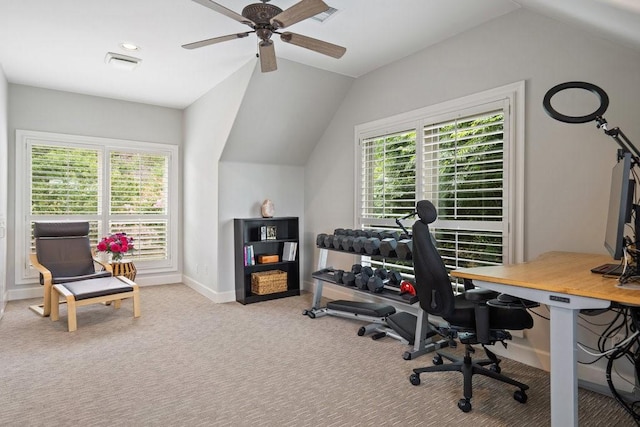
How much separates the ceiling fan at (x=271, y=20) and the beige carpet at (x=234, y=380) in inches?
94.4

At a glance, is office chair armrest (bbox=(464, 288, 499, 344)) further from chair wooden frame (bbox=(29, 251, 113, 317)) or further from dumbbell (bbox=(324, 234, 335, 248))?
chair wooden frame (bbox=(29, 251, 113, 317))

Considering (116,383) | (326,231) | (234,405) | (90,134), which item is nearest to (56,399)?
(116,383)

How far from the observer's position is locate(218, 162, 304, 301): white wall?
16.1 ft

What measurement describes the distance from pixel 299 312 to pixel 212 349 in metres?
1.28

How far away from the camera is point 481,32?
10.9 feet

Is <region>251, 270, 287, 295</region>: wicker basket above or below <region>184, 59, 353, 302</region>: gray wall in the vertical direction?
below

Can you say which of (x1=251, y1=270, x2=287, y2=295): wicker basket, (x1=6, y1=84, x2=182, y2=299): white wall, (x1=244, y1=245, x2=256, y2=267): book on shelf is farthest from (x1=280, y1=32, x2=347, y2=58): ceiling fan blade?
(x1=6, y1=84, x2=182, y2=299): white wall

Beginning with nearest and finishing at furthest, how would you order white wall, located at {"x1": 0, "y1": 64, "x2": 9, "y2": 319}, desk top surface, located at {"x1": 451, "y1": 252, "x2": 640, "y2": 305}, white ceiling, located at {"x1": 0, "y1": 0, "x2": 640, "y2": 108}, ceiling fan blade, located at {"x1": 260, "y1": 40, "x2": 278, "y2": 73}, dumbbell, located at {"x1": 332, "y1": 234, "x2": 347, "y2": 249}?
desk top surface, located at {"x1": 451, "y1": 252, "x2": 640, "y2": 305} → ceiling fan blade, located at {"x1": 260, "y1": 40, "x2": 278, "y2": 73} → white ceiling, located at {"x1": 0, "y1": 0, "x2": 640, "y2": 108} → dumbbell, located at {"x1": 332, "y1": 234, "x2": 347, "y2": 249} → white wall, located at {"x1": 0, "y1": 64, "x2": 9, "y2": 319}

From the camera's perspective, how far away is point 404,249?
3377mm

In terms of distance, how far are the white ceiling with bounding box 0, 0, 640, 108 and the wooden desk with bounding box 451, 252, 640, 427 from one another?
1304 millimetres

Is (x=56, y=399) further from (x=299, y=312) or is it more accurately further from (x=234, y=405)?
(x=299, y=312)

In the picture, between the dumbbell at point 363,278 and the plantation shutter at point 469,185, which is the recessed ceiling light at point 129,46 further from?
the dumbbell at point 363,278

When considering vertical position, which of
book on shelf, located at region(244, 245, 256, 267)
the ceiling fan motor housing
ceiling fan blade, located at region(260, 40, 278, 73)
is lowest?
book on shelf, located at region(244, 245, 256, 267)

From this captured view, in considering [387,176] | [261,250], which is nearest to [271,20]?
[387,176]
